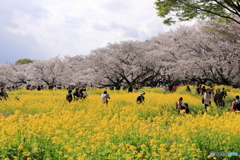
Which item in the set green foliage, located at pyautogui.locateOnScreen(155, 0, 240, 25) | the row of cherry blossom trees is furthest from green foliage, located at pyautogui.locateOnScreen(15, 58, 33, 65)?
green foliage, located at pyautogui.locateOnScreen(155, 0, 240, 25)

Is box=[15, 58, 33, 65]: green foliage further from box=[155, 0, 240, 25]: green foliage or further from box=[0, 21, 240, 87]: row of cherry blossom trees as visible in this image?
box=[155, 0, 240, 25]: green foliage

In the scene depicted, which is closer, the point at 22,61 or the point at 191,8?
the point at 191,8

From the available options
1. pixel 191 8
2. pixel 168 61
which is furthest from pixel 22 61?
pixel 191 8

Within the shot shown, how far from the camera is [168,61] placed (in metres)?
40.4

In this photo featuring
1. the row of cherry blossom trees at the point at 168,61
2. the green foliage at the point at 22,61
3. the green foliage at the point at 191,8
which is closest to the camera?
the green foliage at the point at 191,8

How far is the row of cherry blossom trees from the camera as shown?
91.7 feet

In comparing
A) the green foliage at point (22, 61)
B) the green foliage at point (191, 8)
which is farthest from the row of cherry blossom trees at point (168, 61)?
the green foliage at point (22, 61)

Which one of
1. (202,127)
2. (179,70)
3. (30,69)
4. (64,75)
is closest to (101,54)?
(179,70)

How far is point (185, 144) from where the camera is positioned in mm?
6781

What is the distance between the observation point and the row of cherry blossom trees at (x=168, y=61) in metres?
28.0

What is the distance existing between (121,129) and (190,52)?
27218 millimetres

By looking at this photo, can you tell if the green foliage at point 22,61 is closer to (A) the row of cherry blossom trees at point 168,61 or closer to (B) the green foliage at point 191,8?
(A) the row of cherry blossom trees at point 168,61

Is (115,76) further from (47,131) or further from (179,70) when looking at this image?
(47,131)

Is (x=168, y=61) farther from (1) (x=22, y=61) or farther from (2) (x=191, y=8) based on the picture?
(1) (x=22, y=61)
